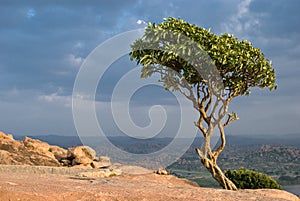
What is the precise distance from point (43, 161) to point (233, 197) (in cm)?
1720

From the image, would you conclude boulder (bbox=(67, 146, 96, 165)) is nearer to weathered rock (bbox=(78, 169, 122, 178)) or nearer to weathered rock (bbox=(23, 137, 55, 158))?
weathered rock (bbox=(23, 137, 55, 158))

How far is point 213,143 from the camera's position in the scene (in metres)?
22.5

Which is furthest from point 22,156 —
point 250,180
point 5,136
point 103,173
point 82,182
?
point 250,180

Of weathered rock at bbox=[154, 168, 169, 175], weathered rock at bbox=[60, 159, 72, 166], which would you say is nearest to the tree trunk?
weathered rock at bbox=[154, 168, 169, 175]

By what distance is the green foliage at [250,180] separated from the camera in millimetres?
24625

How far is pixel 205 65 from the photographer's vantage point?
2133 cm

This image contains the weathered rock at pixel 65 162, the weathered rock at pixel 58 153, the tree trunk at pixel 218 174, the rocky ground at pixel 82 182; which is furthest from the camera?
the weathered rock at pixel 58 153

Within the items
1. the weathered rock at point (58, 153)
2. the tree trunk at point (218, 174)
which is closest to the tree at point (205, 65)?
the tree trunk at point (218, 174)

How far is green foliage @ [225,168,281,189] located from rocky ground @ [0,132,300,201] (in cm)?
348

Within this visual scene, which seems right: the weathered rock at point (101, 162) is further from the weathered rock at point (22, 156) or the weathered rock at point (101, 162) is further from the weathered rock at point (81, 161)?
the weathered rock at point (22, 156)

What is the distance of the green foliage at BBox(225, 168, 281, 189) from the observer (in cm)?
2462

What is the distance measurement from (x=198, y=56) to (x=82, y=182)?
399 inches

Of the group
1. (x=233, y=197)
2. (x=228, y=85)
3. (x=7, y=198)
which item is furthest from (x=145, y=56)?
(x=7, y=198)

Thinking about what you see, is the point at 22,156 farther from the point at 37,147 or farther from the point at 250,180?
the point at 250,180
